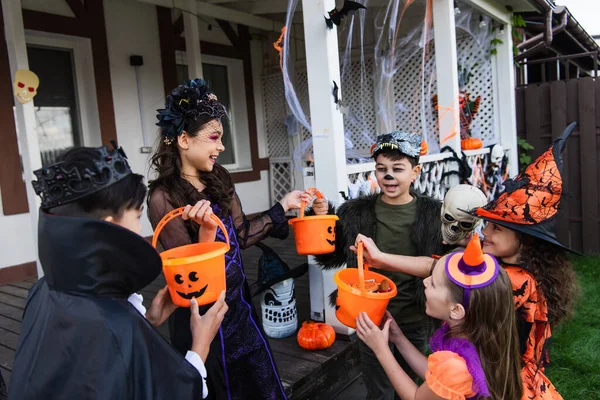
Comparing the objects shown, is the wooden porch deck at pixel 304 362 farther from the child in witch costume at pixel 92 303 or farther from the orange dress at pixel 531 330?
the child in witch costume at pixel 92 303

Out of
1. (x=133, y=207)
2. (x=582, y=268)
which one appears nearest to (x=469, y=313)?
(x=133, y=207)

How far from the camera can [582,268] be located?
5559 millimetres

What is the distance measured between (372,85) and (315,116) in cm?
399

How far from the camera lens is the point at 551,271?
171cm

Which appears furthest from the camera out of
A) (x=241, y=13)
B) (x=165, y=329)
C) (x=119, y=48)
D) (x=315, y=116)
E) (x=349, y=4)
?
(x=241, y=13)

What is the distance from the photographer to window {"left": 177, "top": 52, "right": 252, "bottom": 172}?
697 centimetres

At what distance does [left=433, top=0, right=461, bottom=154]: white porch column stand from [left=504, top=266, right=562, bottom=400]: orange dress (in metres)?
3.01

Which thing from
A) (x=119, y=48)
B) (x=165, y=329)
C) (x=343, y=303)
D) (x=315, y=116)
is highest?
(x=119, y=48)

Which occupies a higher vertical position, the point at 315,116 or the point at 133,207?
the point at 315,116

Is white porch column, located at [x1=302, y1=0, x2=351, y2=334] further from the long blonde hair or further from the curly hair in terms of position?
the long blonde hair

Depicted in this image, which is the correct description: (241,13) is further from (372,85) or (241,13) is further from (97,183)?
(97,183)

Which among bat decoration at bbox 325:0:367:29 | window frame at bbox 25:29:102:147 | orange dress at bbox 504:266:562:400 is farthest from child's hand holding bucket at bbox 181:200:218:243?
window frame at bbox 25:29:102:147

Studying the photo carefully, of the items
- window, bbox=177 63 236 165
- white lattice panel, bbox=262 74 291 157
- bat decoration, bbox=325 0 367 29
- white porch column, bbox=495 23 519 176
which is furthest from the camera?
white lattice panel, bbox=262 74 291 157

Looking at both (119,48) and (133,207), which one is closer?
(133,207)
